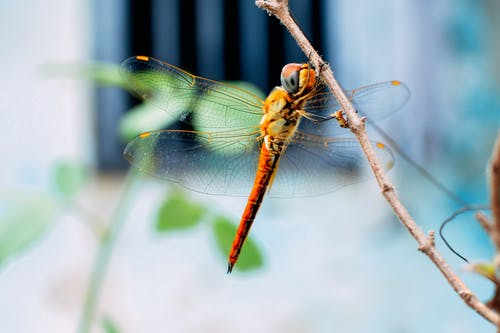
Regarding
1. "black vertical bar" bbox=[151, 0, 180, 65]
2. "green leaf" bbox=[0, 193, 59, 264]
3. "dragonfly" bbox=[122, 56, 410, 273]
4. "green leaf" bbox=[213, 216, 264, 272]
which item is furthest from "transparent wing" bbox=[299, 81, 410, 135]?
"black vertical bar" bbox=[151, 0, 180, 65]

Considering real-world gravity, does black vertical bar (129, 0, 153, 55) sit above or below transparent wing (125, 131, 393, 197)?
below

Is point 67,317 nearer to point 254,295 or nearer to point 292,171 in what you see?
point 254,295

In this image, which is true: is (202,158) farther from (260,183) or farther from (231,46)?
(231,46)

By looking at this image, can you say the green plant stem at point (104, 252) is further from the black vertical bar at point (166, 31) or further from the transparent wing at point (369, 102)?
the black vertical bar at point (166, 31)

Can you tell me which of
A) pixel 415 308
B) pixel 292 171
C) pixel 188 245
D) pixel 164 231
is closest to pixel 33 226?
pixel 164 231

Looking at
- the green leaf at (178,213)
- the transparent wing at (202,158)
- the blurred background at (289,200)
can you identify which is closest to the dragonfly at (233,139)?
the transparent wing at (202,158)

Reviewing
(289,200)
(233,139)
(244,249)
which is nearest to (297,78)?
(233,139)

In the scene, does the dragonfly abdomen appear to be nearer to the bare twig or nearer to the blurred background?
the bare twig
